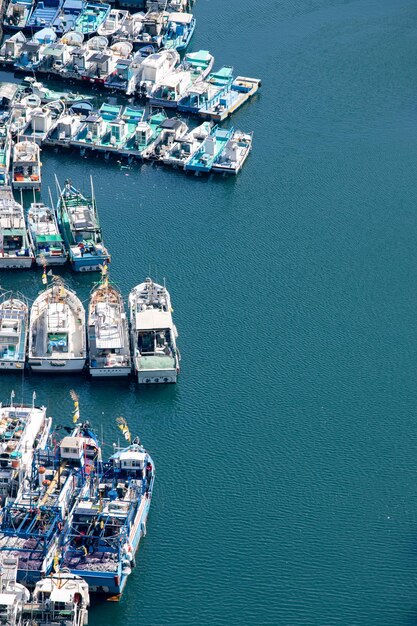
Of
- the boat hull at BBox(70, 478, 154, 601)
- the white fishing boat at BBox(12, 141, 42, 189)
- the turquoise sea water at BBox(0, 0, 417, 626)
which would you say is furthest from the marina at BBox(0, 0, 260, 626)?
the turquoise sea water at BBox(0, 0, 417, 626)

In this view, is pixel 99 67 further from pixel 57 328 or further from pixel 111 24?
pixel 57 328

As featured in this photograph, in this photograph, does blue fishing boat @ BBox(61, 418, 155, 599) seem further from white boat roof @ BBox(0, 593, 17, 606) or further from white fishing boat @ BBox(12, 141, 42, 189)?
white fishing boat @ BBox(12, 141, 42, 189)

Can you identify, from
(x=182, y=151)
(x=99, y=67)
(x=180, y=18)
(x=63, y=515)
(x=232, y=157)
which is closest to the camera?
(x=63, y=515)

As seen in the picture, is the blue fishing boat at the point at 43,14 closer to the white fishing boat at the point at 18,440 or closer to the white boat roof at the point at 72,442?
the white fishing boat at the point at 18,440

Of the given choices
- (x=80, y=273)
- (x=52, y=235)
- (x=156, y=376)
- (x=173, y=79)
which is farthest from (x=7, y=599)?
(x=173, y=79)

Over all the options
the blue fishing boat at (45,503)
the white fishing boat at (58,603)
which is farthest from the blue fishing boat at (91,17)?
the white fishing boat at (58,603)

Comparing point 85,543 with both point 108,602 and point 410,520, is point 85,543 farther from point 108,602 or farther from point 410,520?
point 410,520

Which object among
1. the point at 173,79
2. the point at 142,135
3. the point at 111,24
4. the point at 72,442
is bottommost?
the point at 72,442
